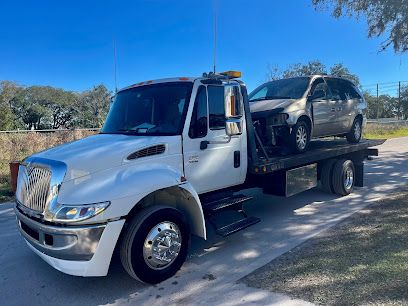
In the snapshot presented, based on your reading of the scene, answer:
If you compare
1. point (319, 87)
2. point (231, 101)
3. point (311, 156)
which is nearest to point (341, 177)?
point (311, 156)

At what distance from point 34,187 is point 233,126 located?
8.49 feet

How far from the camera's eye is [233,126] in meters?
4.98

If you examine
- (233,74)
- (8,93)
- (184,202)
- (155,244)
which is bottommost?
(155,244)

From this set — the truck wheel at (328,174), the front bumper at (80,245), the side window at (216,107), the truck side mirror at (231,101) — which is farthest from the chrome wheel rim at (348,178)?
the front bumper at (80,245)

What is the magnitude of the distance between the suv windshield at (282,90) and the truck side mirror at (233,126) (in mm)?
2642

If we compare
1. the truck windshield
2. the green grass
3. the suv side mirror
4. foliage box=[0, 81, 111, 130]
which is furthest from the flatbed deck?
foliage box=[0, 81, 111, 130]

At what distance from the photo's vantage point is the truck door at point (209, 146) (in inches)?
181

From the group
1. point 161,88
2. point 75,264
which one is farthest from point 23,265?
point 161,88

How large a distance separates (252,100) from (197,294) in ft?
16.1

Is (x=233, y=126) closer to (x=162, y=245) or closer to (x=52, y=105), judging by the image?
(x=162, y=245)

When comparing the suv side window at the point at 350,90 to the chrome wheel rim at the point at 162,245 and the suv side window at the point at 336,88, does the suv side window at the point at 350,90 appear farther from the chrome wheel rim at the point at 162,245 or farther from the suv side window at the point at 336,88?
the chrome wheel rim at the point at 162,245

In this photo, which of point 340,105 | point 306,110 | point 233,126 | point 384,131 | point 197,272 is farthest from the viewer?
point 384,131

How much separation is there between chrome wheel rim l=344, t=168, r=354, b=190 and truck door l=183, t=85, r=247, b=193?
3812 millimetres

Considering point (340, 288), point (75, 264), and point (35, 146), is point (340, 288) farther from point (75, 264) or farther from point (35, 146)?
point (35, 146)
